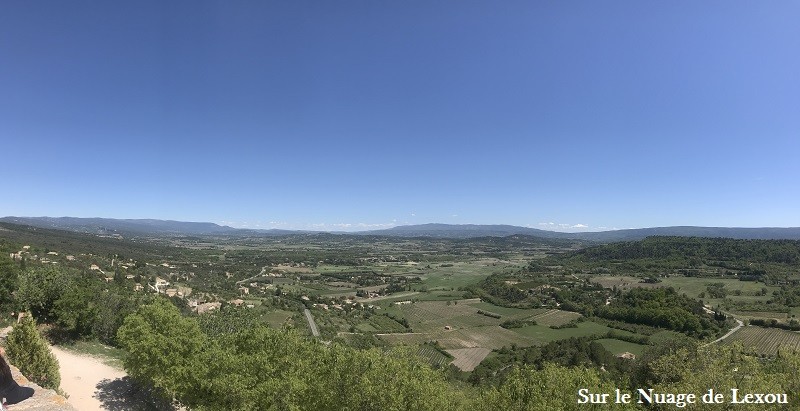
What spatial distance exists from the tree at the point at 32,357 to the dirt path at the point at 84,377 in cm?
211

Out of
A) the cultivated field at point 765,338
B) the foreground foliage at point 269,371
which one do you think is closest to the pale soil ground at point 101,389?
the foreground foliage at point 269,371

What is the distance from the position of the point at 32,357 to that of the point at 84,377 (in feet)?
22.9

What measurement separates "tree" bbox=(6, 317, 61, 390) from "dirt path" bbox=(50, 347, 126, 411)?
2108 millimetres

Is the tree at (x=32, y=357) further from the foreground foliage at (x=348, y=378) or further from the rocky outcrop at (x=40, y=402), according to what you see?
the rocky outcrop at (x=40, y=402)

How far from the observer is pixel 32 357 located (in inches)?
1133

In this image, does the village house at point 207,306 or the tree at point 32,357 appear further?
the village house at point 207,306

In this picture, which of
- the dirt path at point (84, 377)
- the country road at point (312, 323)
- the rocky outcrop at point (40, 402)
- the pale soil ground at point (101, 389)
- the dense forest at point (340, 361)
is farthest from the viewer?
the country road at point (312, 323)

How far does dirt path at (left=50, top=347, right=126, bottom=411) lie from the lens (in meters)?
30.0

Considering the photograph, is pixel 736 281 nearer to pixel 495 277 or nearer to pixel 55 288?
pixel 495 277

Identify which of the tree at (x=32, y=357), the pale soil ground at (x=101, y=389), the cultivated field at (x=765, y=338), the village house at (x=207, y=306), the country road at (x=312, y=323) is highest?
the tree at (x=32, y=357)

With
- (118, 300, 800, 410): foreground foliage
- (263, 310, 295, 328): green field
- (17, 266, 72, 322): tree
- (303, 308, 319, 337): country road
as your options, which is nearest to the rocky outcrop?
(118, 300, 800, 410): foreground foliage

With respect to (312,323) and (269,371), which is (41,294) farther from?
(312,323)

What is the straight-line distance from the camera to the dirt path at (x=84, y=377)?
30.0 metres

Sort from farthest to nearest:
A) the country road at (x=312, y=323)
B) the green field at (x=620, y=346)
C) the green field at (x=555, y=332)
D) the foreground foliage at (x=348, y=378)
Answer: the green field at (x=555, y=332) < the country road at (x=312, y=323) < the green field at (x=620, y=346) < the foreground foliage at (x=348, y=378)
